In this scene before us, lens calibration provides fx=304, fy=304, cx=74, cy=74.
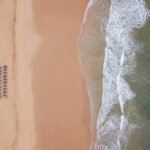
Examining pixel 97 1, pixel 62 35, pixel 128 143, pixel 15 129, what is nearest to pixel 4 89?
pixel 15 129

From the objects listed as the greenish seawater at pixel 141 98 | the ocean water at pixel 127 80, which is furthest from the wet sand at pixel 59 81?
→ the greenish seawater at pixel 141 98

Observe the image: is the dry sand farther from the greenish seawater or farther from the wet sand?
the greenish seawater

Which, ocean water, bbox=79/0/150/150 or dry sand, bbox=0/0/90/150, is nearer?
ocean water, bbox=79/0/150/150

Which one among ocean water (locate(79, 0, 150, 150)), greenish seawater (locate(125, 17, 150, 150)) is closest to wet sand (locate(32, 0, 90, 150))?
ocean water (locate(79, 0, 150, 150))

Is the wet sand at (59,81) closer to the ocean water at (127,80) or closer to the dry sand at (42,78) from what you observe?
the dry sand at (42,78)

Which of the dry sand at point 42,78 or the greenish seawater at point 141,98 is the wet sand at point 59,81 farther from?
the greenish seawater at point 141,98

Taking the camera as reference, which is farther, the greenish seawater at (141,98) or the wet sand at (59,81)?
the wet sand at (59,81)

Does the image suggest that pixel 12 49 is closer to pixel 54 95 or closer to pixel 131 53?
pixel 54 95
